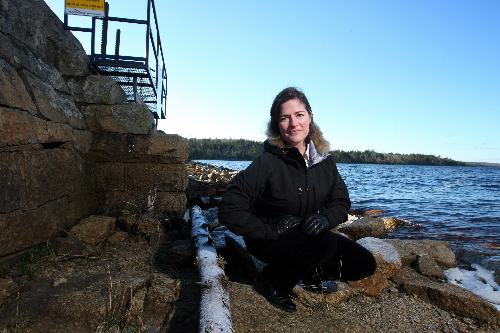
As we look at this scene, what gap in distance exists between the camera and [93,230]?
3980 millimetres

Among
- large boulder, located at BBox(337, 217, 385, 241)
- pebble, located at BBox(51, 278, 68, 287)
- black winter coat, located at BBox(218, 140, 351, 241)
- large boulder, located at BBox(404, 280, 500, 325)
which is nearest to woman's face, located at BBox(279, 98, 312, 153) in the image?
black winter coat, located at BBox(218, 140, 351, 241)

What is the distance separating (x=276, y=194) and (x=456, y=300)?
2.09 m

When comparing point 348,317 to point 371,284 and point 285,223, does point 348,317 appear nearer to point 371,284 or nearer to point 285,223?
Answer: point 371,284

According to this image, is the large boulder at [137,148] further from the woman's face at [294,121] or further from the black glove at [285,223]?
the black glove at [285,223]

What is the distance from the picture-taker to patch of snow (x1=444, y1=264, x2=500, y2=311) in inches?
154

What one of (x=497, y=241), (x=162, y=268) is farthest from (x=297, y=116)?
(x=497, y=241)

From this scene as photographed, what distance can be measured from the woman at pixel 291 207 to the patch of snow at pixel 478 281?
216cm

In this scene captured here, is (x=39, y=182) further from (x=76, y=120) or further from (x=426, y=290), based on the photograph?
(x=426, y=290)

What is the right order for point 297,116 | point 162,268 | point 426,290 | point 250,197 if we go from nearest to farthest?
point 250,197 < point 297,116 < point 426,290 < point 162,268

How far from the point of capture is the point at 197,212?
17.6 ft

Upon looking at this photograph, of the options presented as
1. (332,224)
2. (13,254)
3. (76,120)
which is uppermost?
(76,120)

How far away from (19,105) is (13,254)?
4.75 feet

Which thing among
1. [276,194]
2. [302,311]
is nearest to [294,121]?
[276,194]

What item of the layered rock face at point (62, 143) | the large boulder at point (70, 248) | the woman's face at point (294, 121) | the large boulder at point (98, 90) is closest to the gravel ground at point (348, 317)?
the woman's face at point (294, 121)
